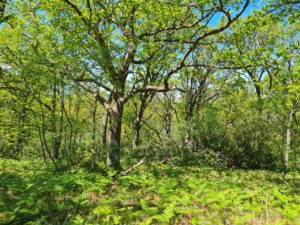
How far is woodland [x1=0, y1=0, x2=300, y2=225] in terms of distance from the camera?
470 cm

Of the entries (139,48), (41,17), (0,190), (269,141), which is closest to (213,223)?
(0,190)

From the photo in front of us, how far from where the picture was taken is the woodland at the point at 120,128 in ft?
15.4

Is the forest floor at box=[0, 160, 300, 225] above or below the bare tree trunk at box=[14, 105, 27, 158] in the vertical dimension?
below

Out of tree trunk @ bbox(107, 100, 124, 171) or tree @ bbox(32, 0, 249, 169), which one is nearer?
tree @ bbox(32, 0, 249, 169)

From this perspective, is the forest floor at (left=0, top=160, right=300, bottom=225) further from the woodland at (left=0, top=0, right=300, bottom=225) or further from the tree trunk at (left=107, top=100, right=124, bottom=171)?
the tree trunk at (left=107, top=100, right=124, bottom=171)

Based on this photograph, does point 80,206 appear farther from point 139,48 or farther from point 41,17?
point 41,17

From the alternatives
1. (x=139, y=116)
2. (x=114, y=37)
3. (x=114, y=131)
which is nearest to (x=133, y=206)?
(x=114, y=131)

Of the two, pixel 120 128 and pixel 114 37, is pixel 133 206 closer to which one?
pixel 120 128

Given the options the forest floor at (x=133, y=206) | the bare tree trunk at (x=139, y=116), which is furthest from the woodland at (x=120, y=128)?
the bare tree trunk at (x=139, y=116)

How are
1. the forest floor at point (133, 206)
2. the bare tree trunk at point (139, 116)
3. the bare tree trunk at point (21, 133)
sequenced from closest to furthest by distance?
the forest floor at point (133, 206)
the bare tree trunk at point (21, 133)
the bare tree trunk at point (139, 116)

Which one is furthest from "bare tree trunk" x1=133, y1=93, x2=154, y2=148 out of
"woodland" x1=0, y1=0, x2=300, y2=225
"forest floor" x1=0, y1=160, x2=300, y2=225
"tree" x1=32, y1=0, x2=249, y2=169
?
"forest floor" x1=0, y1=160, x2=300, y2=225

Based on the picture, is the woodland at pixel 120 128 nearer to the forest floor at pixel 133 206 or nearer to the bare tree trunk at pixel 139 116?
the forest floor at pixel 133 206

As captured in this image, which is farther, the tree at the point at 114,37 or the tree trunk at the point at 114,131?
the tree trunk at the point at 114,131

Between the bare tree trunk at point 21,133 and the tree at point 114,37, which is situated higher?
the tree at point 114,37
